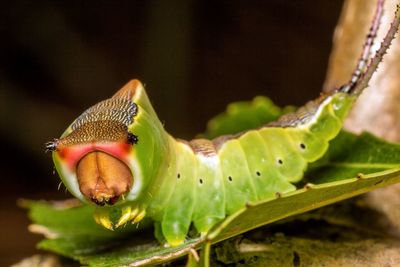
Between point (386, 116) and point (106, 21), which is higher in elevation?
point (106, 21)

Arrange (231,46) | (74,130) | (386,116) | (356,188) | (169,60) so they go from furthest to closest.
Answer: (231,46), (169,60), (386,116), (74,130), (356,188)

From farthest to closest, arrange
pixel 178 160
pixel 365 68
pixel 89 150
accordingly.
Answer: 1. pixel 365 68
2. pixel 178 160
3. pixel 89 150

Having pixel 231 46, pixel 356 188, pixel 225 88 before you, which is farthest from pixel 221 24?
pixel 356 188

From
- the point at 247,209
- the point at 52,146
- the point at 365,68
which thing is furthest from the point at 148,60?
the point at 247,209

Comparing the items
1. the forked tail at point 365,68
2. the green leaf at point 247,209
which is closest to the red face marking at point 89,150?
the green leaf at point 247,209

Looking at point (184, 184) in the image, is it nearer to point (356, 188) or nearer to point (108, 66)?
point (356, 188)

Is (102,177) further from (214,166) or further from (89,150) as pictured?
(214,166)
